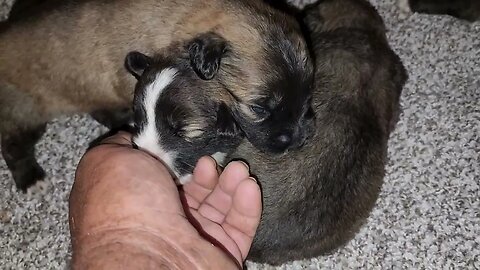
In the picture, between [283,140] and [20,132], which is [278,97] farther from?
[20,132]

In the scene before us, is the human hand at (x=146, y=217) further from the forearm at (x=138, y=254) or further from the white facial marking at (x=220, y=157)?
the white facial marking at (x=220, y=157)

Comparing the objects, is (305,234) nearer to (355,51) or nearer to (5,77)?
(355,51)

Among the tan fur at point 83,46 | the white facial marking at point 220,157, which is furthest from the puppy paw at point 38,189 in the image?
the white facial marking at point 220,157

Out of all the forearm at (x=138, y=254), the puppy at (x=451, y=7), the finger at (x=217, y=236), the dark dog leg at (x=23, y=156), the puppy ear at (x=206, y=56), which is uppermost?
the puppy ear at (x=206, y=56)

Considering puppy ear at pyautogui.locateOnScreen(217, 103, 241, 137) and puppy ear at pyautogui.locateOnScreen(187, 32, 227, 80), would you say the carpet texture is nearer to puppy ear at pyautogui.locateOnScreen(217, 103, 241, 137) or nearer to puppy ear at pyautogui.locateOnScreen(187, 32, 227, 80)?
puppy ear at pyautogui.locateOnScreen(217, 103, 241, 137)

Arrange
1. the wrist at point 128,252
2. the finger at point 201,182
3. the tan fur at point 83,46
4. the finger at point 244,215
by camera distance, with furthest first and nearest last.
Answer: the tan fur at point 83,46 < the finger at point 201,182 < the finger at point 244,215 < the wrist at point 128,252

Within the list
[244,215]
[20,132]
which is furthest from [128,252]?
[20,132]
